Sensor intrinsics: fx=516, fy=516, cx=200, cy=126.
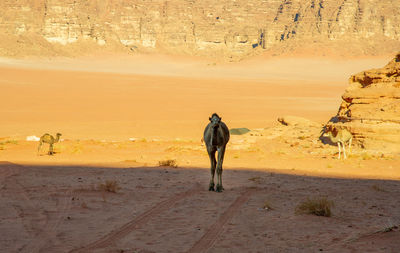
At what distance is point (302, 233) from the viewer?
7957 millimetres

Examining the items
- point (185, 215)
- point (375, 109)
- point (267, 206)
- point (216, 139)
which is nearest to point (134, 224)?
point (185, 215)

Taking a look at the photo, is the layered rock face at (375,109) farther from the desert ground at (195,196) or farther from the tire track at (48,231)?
the tire track at (48,231)

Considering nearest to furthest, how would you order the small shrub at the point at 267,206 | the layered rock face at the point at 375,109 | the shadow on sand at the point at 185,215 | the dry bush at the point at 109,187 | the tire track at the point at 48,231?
the tire track at the point at 48,231 < the shadow on sand at the point at 185,215 < the small shrub at the point at 267,206 < the dry bush at the point at 109,187 < the layered rock face at the point at 375,109

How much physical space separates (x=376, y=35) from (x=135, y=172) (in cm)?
20006

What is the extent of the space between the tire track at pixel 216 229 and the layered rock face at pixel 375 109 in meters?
12.4

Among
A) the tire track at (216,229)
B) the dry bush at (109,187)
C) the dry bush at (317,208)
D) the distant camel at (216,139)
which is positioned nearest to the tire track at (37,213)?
the dry bush at (109,187)

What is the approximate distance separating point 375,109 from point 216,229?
652 inches

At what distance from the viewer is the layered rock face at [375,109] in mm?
21578

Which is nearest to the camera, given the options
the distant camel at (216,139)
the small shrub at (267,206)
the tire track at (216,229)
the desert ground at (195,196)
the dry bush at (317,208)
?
the tire track at (216,229)

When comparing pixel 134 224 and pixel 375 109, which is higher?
pixel 375 109

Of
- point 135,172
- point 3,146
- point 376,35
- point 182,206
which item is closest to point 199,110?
point 3,146

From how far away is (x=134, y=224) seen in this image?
27.9 ft

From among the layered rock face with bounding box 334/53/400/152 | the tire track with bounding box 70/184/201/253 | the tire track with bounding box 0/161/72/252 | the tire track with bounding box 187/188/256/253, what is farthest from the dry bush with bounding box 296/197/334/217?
the layered rock face with bounding box 334/53/400/152

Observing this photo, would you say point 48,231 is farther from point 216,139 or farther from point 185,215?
point 216,139
